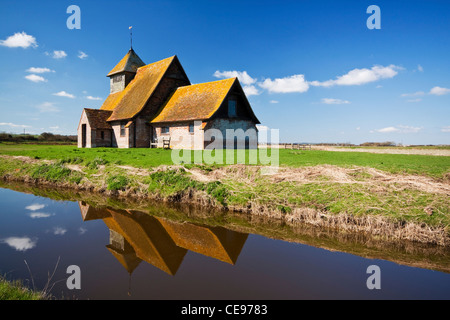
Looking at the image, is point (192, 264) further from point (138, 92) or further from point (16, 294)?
point (138, 92)

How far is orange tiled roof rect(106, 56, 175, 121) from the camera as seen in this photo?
29712 millimetres

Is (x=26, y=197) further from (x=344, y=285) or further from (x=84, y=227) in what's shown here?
(x=344, y=285)

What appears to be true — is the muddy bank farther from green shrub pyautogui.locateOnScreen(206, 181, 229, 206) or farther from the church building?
the church building

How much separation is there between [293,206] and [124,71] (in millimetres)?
32053

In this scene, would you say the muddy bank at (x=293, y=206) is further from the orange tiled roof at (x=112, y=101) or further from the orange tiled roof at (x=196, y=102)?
the orange tiled roof at (x=112, y=101)

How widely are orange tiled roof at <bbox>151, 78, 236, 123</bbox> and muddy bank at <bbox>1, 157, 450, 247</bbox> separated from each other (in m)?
11.1

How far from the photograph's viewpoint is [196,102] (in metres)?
26.9

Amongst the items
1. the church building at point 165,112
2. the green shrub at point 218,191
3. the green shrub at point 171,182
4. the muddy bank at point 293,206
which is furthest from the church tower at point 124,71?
the green shrub at point 218,191

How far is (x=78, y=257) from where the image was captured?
6973 millimetres

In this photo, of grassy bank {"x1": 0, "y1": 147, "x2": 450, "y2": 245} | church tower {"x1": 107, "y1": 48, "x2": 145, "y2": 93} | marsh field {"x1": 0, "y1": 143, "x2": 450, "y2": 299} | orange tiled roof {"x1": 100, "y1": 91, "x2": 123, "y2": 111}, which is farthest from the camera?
church tower {"x1": 107, "y1": 48, "x2": 145, "y2": 93}

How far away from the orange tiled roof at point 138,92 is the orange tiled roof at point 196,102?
235 cm

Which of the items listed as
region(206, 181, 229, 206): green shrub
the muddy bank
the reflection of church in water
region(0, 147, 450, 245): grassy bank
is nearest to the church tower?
the muddy bank

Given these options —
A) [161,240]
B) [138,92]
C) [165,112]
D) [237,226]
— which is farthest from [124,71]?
[161,240]

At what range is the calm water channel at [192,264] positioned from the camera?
218 inches
